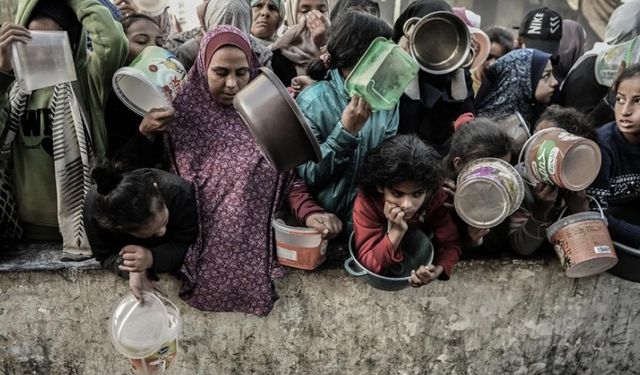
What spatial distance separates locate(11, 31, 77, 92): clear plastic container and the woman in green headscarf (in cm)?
136

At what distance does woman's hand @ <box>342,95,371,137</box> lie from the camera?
1.72 meters

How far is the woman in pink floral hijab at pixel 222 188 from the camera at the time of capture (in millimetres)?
1973

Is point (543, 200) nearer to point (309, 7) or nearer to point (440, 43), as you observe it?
point (440, 43)

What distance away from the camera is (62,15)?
78.5 inches

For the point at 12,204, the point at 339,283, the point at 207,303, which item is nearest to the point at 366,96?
the point at 339,283

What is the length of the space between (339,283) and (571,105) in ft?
6.35

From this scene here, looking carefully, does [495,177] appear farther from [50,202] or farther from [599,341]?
[50,202]

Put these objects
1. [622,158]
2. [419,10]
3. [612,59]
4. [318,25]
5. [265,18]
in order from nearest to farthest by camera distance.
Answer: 1. [622,158]
2. [419,10]
3. [318,25]
4. [612,59]
5. [265,18]

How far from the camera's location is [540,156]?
1.83 m

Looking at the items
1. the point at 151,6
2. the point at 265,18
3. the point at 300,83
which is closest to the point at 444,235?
the point at 300,83

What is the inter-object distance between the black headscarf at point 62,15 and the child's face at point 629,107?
7.62ft

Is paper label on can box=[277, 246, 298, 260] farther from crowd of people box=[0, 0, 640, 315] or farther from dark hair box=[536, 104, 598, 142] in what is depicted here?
dark hair box=[536, 104, 598, 142]

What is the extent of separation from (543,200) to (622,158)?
53 centimetres

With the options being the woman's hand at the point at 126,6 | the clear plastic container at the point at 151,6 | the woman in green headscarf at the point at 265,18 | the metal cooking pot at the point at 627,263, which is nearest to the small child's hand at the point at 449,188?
the metal cooking pot at the point at 627,263
